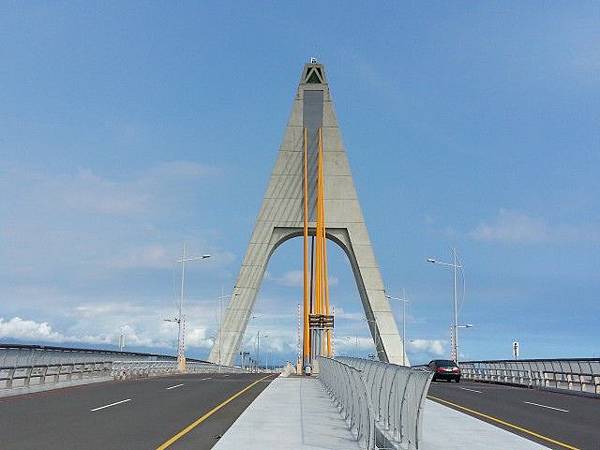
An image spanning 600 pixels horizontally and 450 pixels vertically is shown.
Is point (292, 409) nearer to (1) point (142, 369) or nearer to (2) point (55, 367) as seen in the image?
(2) point (55, 367)

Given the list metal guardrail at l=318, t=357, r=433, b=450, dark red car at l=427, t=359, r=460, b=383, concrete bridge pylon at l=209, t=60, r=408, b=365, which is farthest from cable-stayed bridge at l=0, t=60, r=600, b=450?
concrete bridge pylon at l=209, t=60, r=408, b=365

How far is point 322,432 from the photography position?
14.9m

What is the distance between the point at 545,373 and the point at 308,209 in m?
49.1

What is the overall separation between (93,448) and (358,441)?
174 inches

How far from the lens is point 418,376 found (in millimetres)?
10961

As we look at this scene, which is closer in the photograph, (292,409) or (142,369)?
(292,409)

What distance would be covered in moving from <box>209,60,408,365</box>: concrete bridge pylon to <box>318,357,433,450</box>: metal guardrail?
236ft

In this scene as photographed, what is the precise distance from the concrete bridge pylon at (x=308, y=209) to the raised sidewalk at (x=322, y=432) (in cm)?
6668

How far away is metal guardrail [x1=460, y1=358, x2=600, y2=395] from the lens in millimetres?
37062

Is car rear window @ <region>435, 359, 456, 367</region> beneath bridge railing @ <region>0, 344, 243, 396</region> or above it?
above

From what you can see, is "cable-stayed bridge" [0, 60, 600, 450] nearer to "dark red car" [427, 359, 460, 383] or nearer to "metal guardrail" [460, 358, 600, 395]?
"metal guardrail" [460, 358, 600, 395]

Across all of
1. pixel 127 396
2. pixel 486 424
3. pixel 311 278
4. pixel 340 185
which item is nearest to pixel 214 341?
pixel 311 278

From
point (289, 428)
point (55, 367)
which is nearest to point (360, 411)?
point (289, 428)

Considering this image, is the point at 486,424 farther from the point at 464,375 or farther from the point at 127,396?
the point at 464,375
